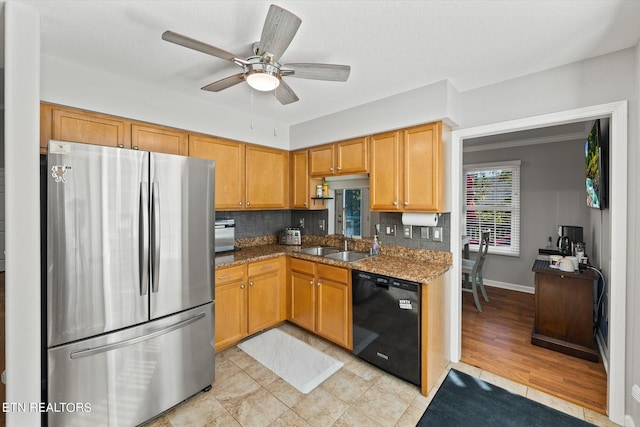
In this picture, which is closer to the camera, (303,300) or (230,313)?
(230,313)

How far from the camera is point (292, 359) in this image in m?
2.65

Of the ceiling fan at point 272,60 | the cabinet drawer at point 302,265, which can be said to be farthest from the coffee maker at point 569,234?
the ceiling fan at point 272,60

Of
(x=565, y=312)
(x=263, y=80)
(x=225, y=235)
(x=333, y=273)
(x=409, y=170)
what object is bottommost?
(x=565, y=312)

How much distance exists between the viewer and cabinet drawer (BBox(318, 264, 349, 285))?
2.69 m

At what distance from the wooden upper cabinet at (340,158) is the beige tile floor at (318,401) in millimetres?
2018

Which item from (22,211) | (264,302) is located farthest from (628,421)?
(22,211)

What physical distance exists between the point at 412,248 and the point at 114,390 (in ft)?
8.76

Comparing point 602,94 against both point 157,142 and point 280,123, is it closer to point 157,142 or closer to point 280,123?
point 280,123

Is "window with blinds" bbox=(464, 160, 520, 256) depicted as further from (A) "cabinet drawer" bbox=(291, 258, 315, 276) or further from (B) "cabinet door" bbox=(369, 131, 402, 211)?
(A) "cabinet drawer" bbox=(291, 258, 315, 276)

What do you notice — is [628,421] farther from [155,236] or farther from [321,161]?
[155,236]

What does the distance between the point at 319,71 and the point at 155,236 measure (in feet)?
5.06

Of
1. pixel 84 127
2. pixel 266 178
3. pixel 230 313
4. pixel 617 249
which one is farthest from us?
pixel 266 178

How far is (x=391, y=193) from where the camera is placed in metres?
2.77

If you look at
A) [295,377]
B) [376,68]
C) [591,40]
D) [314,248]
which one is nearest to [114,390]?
[295,377]
